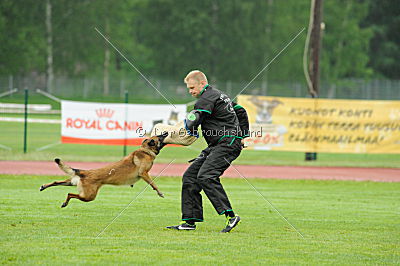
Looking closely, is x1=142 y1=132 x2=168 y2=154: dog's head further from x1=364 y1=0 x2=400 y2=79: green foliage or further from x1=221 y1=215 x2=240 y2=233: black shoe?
x1=364 y1=0 x2=400 y2=79: green foliage

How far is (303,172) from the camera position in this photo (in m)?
18.5

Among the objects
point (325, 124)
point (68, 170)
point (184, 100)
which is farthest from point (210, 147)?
point (184, 100)

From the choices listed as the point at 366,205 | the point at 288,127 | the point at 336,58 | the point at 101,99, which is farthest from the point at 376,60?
the point at 366,205

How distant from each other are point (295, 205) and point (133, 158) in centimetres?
391

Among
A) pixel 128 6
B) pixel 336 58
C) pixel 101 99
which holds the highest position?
pixel 128 6

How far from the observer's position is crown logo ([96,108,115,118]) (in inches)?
783

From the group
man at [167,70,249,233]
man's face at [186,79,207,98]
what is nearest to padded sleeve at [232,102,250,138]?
man at [167,70,249,233]

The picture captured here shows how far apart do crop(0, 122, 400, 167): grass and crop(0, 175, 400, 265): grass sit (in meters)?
6.68

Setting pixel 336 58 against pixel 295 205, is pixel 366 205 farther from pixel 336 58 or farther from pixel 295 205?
pixel 336 58

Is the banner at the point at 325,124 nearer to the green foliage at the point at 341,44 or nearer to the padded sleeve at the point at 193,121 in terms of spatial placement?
the padded sleeve at the point at 193,121

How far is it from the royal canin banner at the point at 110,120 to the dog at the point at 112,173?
35.0 ft

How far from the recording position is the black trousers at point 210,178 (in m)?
8.36

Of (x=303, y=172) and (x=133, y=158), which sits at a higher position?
(x=133, y=158)

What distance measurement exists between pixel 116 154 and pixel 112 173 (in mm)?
13832
